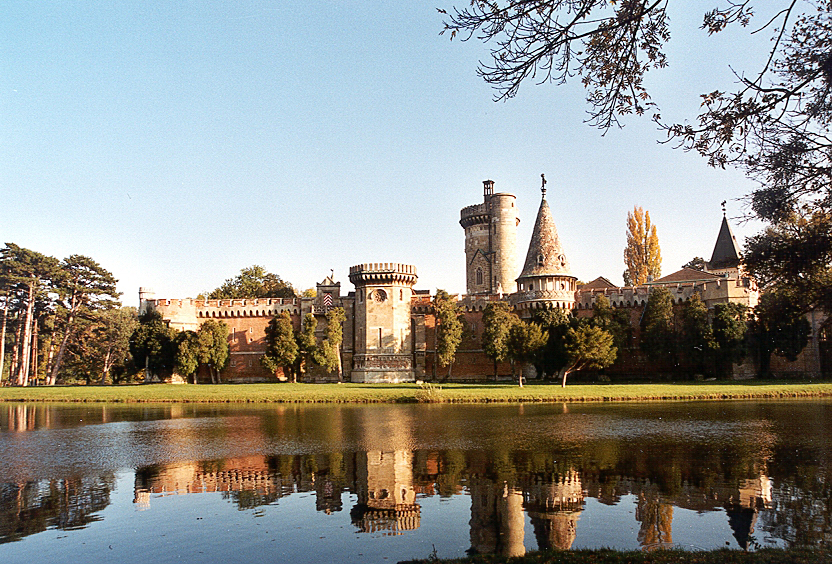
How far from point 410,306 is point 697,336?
65.0 ft

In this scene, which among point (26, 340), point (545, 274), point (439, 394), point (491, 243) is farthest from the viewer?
point (491, 243)

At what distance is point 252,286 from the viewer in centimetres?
6938

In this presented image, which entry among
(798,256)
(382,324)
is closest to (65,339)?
(382,324)

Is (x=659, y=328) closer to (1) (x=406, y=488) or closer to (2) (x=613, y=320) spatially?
(2) (x=613, y=320)

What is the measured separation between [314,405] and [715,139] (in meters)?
26.6

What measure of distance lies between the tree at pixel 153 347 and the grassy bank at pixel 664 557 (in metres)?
44.9

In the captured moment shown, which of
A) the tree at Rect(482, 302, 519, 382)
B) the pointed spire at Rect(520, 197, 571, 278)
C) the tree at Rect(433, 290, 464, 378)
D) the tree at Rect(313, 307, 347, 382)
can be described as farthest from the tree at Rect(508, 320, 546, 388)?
the tree at Rect(313, 307, 347, 382)

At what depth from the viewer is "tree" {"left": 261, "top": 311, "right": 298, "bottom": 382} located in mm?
48969

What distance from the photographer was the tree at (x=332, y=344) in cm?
4853

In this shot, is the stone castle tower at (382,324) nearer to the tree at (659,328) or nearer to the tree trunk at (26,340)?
the tree at (659,328)

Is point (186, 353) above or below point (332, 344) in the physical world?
below

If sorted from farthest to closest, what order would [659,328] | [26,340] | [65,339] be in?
[65,339]
[26,340]
[659,328]

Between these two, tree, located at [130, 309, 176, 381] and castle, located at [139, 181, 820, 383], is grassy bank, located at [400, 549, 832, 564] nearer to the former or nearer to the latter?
castle, located at [139, 181, 820, 383]

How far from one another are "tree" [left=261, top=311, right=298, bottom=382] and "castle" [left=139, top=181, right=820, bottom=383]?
2706 mm
